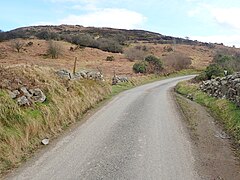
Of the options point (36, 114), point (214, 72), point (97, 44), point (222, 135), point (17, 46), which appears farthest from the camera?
point (97, 44)

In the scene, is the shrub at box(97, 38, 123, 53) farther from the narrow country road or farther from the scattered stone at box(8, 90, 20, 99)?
the scattered stone at box(8, 90, 20, 99)

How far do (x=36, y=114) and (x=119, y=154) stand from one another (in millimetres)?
3484

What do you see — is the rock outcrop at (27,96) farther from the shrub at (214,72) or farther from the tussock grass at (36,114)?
the shrub at (214,72)

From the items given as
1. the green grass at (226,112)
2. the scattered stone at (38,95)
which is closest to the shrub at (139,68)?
the green grass at (226,112)

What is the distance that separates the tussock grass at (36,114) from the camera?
8562 millimetres

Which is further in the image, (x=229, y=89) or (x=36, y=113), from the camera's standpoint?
(x=229, y=89)

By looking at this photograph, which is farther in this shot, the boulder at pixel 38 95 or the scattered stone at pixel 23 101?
the boulder at pixel 38 95

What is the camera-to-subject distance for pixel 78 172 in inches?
291

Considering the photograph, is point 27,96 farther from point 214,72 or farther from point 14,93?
point 214,72

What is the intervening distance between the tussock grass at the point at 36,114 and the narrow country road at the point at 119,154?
59 cm

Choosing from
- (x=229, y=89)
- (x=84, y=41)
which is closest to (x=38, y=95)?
(x=229, y=89)

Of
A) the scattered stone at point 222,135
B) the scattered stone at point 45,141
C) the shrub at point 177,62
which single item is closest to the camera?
the scattered stone at point 45,141

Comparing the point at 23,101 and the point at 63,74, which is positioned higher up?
the point at 63,74

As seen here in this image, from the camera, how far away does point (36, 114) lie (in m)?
10.8
